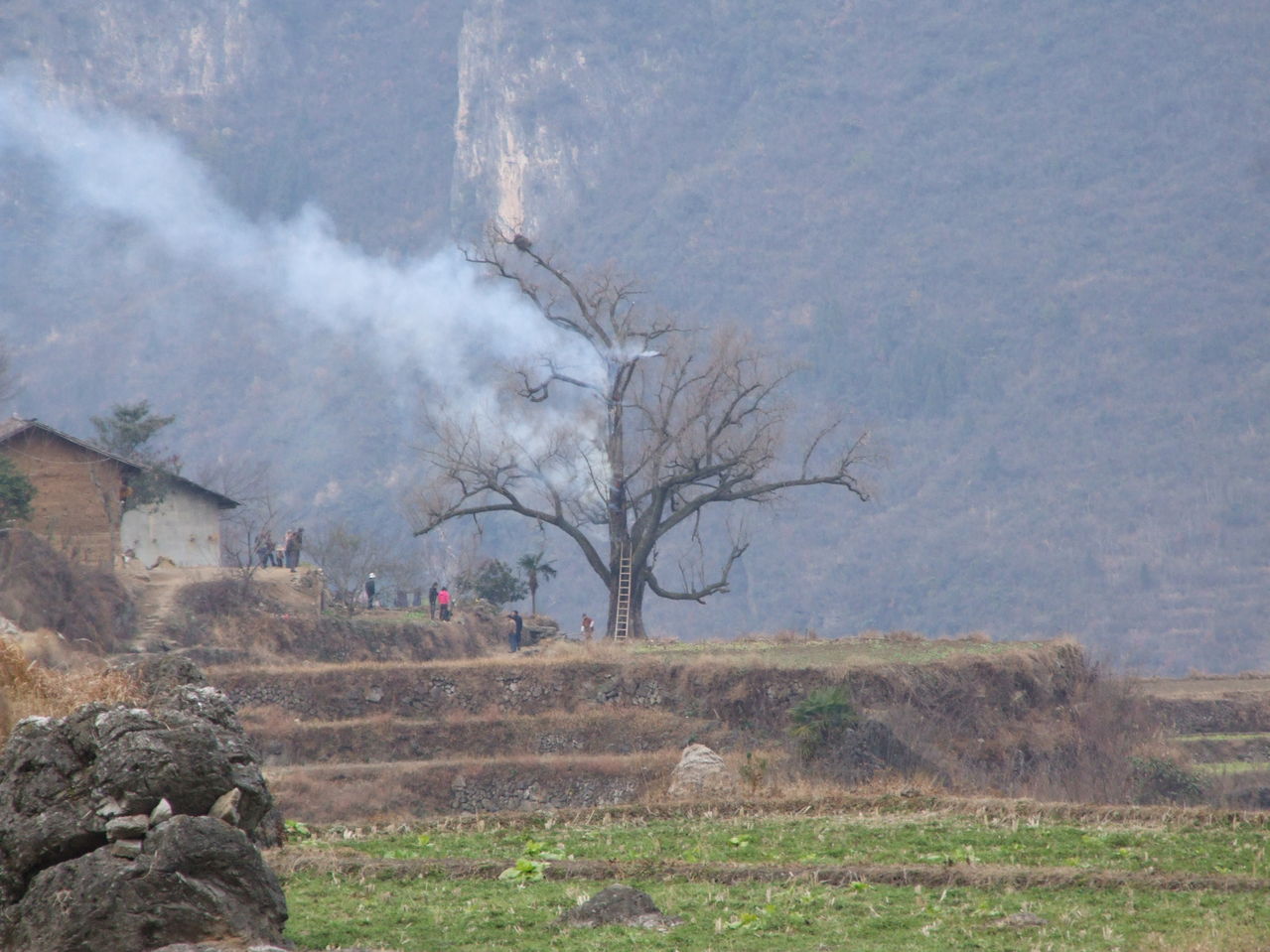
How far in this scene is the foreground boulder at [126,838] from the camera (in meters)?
12.5

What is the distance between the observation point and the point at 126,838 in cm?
1338

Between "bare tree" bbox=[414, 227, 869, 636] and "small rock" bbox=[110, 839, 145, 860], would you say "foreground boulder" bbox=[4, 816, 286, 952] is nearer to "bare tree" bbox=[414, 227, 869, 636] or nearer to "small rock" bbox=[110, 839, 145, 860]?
"small rock" bbox=[110, 839, 145, 860]

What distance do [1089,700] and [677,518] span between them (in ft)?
53.2

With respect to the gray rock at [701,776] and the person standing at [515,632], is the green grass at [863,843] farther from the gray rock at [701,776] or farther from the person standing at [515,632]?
the person standing at [515,632]

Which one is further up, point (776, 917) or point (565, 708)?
point (565, 708)

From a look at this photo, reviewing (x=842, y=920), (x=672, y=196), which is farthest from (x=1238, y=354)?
(x=842, y=920)

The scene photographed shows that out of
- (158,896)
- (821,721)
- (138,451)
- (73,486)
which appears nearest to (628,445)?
(73,486)

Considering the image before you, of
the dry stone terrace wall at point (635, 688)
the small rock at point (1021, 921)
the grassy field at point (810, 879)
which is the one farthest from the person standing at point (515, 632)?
the small rock at point (1021, 921)

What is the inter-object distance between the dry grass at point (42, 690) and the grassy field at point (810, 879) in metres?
3.44

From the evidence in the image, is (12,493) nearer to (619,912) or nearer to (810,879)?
(810,879)

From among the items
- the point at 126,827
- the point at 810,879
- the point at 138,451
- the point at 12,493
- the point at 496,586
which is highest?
the point at 138,451

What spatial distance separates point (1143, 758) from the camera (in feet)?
135

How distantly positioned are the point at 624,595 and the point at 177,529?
17194 mm

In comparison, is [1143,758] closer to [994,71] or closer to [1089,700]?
[1089,700]
